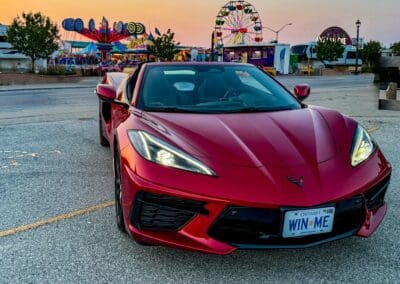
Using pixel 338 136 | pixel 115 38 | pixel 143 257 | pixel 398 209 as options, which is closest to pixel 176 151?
pixel 143 257

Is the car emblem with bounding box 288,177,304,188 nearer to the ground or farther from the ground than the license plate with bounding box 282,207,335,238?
farther from the ground

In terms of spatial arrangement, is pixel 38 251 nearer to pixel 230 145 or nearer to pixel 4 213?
pixel 4 213

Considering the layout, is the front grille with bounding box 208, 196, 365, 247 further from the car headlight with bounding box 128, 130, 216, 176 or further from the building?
the building

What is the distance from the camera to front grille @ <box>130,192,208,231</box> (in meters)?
2.50

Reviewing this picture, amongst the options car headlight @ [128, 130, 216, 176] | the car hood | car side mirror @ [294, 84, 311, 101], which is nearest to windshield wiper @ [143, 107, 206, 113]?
the car hood

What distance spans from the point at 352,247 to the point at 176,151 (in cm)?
143

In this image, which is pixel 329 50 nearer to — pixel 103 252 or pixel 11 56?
pixel 11 56

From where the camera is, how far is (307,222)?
2.49 m

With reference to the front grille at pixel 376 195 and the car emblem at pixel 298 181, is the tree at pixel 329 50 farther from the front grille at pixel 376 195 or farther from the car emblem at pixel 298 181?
the car emblem at pixel 298 181

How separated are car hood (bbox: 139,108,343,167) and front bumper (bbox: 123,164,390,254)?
1.11 feet

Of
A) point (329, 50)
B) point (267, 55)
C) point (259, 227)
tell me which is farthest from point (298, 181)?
point (329, 50)

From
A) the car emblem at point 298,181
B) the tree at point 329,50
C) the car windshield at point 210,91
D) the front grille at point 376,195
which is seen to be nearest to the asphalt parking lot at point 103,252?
the front grille at point 376,195

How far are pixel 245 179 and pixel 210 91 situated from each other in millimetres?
1553

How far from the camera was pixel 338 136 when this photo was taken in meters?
3.14
